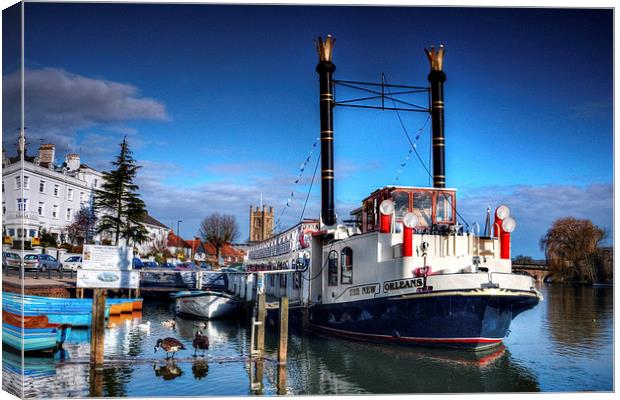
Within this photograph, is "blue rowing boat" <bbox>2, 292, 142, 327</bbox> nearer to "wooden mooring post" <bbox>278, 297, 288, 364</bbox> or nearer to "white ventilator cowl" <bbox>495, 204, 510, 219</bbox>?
"wooden mooring post" <bbox>278, 297, 288, 364</bbox>

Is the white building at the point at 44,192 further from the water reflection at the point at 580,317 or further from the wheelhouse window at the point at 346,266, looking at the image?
the water reflection at the point at 580,317

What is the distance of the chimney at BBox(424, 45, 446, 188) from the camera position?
22.5 m

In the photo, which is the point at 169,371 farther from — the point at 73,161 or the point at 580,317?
the point at 580,317

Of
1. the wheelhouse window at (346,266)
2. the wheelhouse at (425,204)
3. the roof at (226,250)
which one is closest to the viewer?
the wheelhouse at (425,204)

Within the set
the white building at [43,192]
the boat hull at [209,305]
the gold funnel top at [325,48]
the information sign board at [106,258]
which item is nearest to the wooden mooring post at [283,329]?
the white building at [43,192]

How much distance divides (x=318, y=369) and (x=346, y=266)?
4.66 meters

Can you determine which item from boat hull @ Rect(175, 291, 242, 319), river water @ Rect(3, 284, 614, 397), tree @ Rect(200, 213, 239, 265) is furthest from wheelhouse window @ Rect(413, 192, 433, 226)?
tree @ Rect(200, 213, 239, 265)

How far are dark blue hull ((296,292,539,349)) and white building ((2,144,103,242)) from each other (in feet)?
31.8

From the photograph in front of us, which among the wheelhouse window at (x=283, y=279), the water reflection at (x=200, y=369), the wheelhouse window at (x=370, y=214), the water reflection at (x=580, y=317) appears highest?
the wheelhouse window at (x=370, y=214)

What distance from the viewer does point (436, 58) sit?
22578 mm

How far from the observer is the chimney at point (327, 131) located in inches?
880

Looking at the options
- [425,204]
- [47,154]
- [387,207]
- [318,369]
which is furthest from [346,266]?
[47,154]

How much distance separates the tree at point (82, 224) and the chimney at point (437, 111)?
73.1ft

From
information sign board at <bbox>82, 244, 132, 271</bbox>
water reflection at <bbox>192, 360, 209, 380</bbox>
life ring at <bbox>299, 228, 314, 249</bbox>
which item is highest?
life ring at <bbox>299, 228, 314, 249</bbox>
